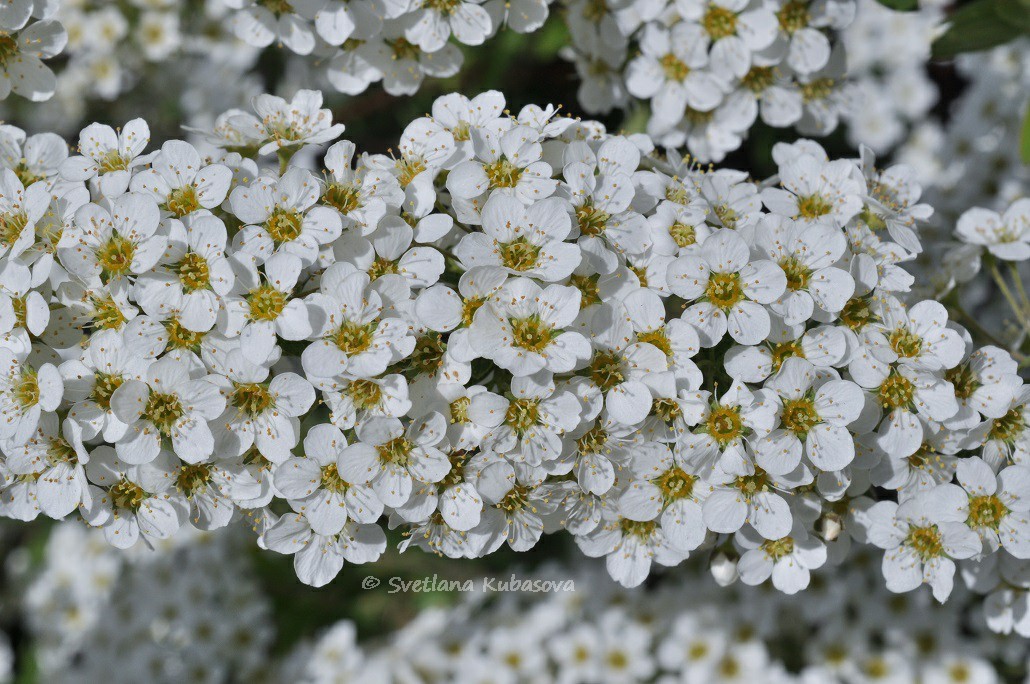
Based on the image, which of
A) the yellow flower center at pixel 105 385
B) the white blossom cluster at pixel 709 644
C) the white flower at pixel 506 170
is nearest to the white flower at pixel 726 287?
the white flower at pixel 506 170

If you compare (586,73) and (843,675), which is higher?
(586,73)

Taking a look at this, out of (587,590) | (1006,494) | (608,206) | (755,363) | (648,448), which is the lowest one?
(587,590)

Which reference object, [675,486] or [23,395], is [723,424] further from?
[23,395]

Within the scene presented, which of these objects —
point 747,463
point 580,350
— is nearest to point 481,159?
point 580,350

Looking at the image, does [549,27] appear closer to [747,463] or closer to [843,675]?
[747,463]

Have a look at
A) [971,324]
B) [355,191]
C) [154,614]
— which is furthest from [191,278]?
[154,614]

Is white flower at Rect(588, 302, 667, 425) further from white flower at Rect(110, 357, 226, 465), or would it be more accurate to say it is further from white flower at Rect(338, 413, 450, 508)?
white flower at Rect(110, 357, 226, 465)

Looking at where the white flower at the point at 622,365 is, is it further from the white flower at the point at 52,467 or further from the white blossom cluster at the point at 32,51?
the white blossom cluster at the point at 32,51
